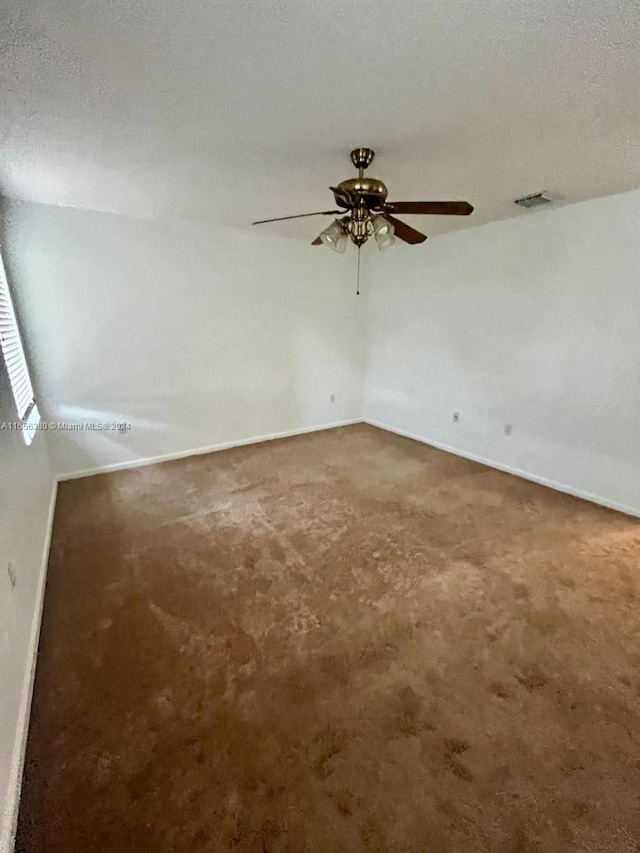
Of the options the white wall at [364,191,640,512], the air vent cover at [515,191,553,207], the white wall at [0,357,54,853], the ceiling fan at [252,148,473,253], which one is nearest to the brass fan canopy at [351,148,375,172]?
the ceiling fan at [252,148,473,253]

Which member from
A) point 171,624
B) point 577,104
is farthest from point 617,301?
point 171,624

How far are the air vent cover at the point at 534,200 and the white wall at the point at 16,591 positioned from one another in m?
3.59

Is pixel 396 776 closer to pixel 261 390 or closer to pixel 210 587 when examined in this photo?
pixel 210 587

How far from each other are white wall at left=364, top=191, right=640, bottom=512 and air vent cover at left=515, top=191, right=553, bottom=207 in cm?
26

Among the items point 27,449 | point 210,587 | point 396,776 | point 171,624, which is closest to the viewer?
point 396,776

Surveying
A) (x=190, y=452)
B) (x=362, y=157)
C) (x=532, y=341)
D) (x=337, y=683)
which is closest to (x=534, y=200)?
(x=532, y=341)

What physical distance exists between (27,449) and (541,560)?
3293 millimetres

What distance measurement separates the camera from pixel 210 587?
7.75ft

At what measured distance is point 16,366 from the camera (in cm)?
284

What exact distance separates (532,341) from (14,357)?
4.07m

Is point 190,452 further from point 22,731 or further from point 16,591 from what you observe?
point 22,731

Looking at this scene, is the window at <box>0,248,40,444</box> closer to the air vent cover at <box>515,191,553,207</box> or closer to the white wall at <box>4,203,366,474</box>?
the white wall at <box>4,203,366,474</box>

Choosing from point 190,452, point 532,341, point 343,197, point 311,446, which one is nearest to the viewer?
point 343,197

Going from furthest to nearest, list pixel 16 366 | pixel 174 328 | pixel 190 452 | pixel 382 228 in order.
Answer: pixel 190 452 → pixel 174 328 → pixel 16 366 → pixel 382 228
